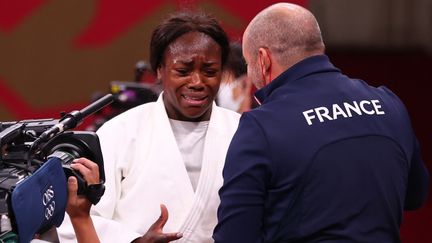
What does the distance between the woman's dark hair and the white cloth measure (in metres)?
0.16

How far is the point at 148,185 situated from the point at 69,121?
0.31 meters

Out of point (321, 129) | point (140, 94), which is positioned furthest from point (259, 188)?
point (140, 94)

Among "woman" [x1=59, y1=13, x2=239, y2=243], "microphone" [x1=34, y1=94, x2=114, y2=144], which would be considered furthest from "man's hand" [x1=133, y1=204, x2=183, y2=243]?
"microphone" [x1=34, y1=94, x2=114, y2=144]

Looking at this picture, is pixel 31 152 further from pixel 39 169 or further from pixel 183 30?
pixel 183 30

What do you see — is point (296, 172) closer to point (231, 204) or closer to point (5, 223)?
point (231, 204)

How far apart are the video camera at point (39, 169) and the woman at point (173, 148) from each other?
6.7 inches

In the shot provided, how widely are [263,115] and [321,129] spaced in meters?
0.12

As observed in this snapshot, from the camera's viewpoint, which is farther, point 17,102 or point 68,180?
point 17,102

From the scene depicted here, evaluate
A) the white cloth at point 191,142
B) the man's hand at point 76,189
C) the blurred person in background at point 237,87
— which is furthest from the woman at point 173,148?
the blurred person in background at point 237,87

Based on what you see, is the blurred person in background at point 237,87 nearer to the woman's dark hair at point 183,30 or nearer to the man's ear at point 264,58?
the woman's dark hair at point 183,30

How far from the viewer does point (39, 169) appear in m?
1.39

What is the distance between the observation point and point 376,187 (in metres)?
1.66

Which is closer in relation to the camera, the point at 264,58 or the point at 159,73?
the point at 264,58

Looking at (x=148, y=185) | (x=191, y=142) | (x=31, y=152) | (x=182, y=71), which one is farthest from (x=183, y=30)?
(x=31, y=152)
